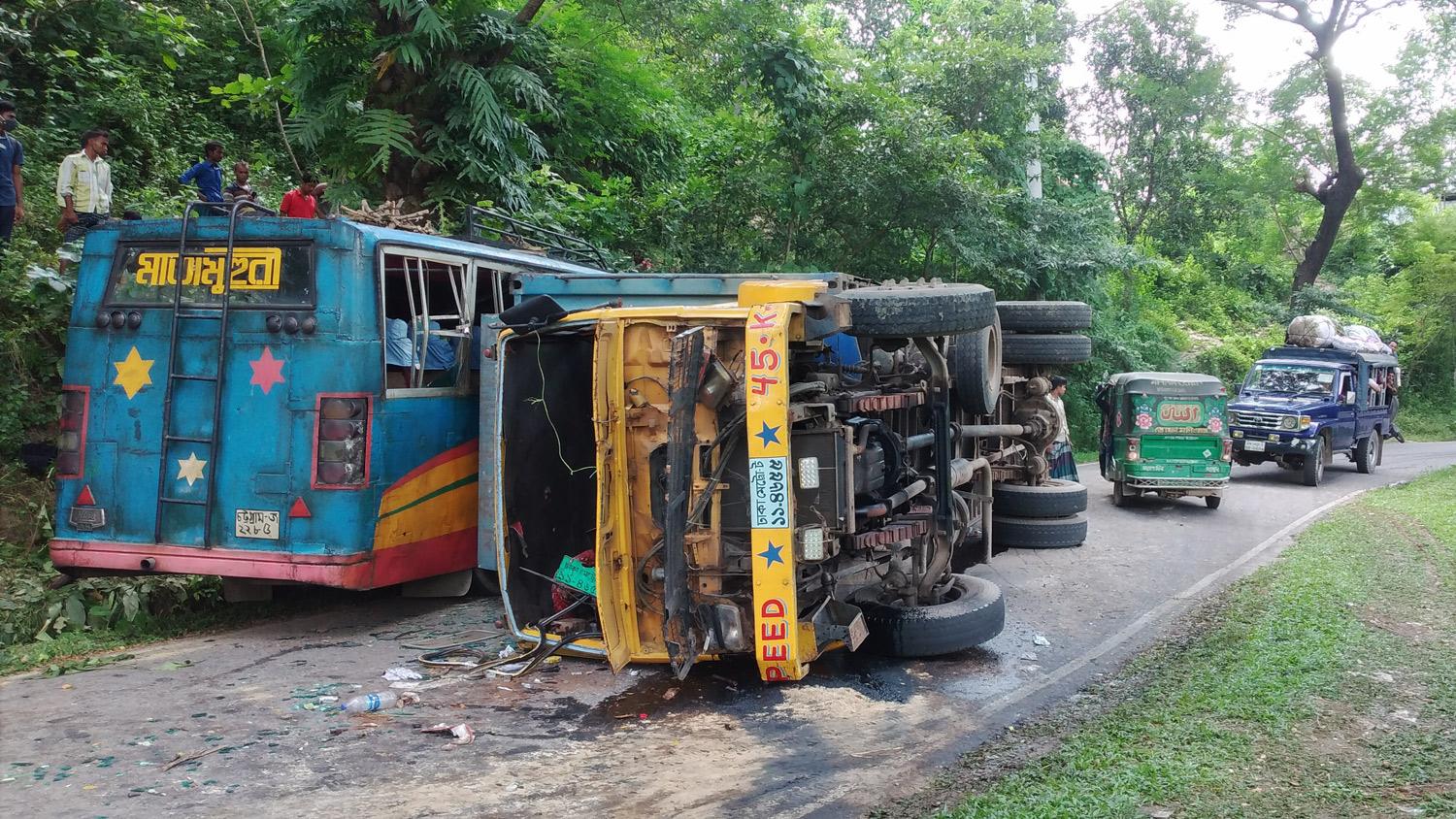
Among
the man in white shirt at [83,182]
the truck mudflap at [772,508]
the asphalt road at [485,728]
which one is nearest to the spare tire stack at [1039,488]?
the asphalt road at [485,728]

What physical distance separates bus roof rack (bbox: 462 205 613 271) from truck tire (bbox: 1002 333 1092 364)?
4255 mm

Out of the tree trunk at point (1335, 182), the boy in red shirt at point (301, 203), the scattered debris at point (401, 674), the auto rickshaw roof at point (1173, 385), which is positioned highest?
the tree trunk at point (1335, 182)

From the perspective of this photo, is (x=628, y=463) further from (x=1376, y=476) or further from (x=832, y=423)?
(x=1376, y=476)

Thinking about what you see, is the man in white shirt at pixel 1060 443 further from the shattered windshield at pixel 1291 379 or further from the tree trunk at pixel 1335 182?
the tree trunk at pixel 1335 182

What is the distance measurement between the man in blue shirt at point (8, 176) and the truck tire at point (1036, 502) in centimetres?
913

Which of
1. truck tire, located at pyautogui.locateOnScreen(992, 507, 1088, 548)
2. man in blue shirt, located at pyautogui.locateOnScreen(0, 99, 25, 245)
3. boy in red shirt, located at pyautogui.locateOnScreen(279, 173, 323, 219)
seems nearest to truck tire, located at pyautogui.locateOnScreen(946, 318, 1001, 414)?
truck tire, located at pyautogui.locateOnScreen(992, 507, 1088, 548)

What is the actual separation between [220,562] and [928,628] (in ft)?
14.3

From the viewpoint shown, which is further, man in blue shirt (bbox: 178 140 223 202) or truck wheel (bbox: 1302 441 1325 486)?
truck wheel (bbox: 1302 441 1325 486)

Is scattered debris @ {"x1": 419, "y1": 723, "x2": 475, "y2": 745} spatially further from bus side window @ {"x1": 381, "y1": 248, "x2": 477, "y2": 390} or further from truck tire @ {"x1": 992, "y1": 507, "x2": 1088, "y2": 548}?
truck tire @ {"x1": 992, "y1": 507, "x2": 1088, "y2": 548}

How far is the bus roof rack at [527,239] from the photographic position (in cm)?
930

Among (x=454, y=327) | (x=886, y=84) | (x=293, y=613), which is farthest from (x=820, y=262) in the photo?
(x=293, y=613)

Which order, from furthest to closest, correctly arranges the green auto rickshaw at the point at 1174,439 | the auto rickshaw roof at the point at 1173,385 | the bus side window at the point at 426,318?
the auto rickshaw roof at the point at 1173,385
the green auto rickshaw at the point at 1174,439
the bus side window at the point at 426,318

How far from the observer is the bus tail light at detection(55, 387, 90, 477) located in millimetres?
6691

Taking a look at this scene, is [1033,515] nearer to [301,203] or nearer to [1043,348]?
[1043,348]
